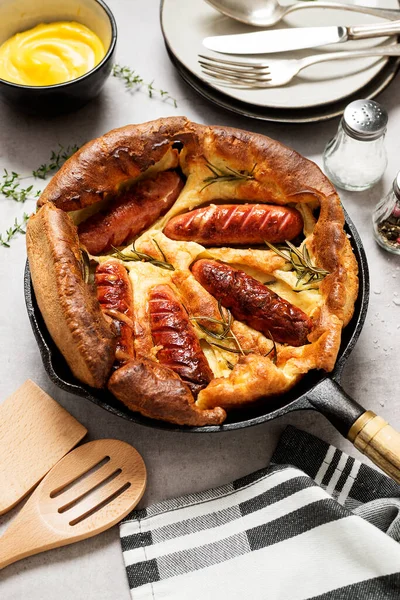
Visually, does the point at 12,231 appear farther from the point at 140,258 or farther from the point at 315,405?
the point at 315,405

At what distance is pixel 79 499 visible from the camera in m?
3.29

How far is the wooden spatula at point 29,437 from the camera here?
10.9 feet

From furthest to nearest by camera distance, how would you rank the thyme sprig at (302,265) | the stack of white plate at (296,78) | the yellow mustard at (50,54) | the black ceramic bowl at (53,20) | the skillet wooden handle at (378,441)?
the stack of white plate at (296,78), the yellow mustard at (50,54), the black ceramic bowl at (53,20), the thyme sprig at (302,265), the skillet wooden handle at (378,441)

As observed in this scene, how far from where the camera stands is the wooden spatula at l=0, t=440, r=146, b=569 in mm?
3190

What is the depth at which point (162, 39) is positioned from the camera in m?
4.39

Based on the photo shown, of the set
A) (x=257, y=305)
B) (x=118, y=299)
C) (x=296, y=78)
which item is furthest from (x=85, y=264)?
(x=296, y=78)

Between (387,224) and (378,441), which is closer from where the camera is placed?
(378,441)

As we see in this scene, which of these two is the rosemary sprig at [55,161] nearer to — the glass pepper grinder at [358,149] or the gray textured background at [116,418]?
the gray textured background at [116,418]

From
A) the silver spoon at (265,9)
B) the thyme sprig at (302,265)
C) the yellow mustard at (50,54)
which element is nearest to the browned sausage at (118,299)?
the thyme sprig at (302,265)

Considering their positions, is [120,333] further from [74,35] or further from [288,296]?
[74,35]

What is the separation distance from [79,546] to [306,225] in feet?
5.67

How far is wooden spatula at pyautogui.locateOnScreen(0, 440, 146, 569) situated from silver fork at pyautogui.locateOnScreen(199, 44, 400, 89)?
200 cm

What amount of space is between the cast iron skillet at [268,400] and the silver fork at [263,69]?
1.42 metres

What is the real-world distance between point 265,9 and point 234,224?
1503 mm
